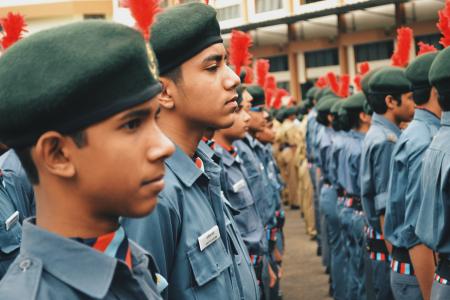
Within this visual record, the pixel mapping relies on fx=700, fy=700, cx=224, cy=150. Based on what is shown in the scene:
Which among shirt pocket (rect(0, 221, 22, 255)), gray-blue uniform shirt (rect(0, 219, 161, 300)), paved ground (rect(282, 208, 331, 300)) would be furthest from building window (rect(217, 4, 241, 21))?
gray-blue uniform shirt (rect(0, 219, 161, 300))

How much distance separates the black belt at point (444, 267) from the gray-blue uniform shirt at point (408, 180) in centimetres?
66

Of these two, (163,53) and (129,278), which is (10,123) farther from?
(163,53)

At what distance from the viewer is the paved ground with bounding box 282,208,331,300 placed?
8.29 m

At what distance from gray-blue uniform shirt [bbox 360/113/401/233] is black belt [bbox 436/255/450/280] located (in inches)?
67.5

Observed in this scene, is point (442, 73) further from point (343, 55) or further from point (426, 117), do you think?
point (343, 55)

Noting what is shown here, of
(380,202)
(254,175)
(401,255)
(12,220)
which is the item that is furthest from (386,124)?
(12,220)

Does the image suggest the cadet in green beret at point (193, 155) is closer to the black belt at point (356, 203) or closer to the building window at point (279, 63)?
the black belt at point (356, 203)

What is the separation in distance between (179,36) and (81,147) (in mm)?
1154

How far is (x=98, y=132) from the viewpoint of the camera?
5.45 ft

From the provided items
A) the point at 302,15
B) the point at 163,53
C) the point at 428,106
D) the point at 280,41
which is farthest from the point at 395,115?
the point at 280,41

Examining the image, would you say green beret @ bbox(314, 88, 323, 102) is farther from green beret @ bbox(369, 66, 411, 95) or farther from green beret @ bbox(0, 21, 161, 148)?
green beret @ bbox(0, 21, 161, 148)

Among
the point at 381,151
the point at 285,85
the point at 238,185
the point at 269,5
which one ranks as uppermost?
the point at 238,185

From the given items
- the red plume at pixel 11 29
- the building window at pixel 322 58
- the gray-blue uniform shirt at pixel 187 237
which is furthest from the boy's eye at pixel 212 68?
the building window at pixel 322 58

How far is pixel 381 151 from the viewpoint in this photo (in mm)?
5547
